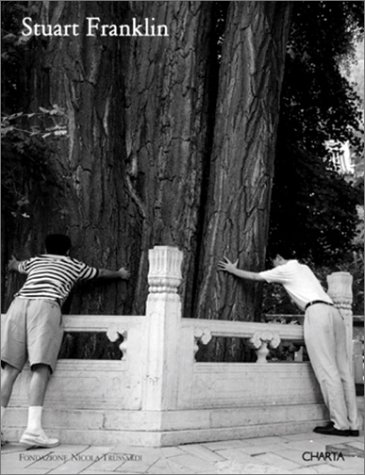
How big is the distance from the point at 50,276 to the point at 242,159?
2.36m

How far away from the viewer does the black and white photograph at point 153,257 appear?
495cm

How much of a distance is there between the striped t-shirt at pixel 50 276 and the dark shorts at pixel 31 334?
8 cm

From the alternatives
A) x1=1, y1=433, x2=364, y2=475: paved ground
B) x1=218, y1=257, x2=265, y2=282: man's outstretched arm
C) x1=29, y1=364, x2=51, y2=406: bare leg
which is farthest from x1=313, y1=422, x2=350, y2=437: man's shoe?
x1=29, y1=364, x2=51, y2=406: bare leg

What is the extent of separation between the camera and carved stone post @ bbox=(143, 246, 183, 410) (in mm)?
4918

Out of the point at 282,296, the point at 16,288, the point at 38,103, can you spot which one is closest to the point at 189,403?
the point at 16,288

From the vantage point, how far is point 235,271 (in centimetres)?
604

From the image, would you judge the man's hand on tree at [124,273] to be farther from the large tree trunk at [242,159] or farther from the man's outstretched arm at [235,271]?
the man's outstretched arm at [235,271]

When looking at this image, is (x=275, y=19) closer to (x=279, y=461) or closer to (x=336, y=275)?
(x=336, y=275)

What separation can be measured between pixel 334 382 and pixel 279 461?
144 cm

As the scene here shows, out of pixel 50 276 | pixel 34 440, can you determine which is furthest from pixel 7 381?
pixel 50 276

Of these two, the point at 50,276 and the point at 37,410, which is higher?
the point at 50,276

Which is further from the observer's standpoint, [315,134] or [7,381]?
[315,134]

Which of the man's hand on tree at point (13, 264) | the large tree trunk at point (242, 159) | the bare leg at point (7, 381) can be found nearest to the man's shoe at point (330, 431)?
the large tree trunk at point (242, 159)

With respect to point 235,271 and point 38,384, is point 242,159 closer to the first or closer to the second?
point 235,271
